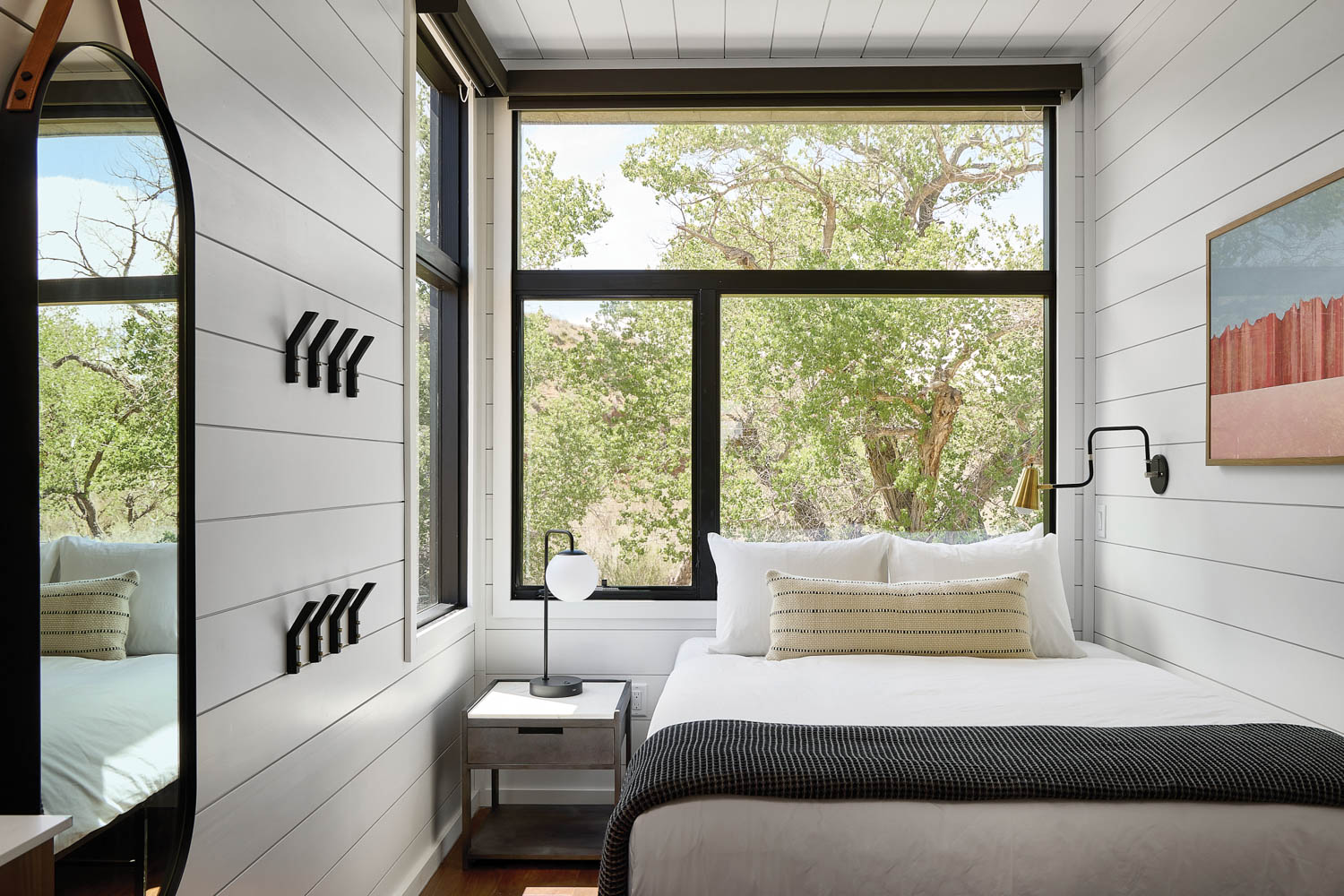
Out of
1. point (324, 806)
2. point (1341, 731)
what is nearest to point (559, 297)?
point (324, 806)

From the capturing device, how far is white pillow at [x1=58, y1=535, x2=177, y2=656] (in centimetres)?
112

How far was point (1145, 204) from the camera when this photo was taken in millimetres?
2953

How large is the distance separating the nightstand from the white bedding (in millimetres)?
1587

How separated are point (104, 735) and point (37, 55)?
2.72ft

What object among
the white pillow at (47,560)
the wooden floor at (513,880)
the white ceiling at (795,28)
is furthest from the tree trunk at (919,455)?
the white pillow at (47,560)

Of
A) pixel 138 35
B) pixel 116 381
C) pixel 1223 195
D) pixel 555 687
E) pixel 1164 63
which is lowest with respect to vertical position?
pixel 555 687

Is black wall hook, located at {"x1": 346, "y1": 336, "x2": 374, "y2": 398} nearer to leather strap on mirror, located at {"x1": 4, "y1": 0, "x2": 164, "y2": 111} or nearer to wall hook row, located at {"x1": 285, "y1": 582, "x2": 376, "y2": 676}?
wall hook row, located at {"x1": 285, "y1": 582, "x2": 376, "y2": 676}

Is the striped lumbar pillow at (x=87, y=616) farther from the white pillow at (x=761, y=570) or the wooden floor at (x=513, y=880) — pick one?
the white pillow at (x=761, y=570)

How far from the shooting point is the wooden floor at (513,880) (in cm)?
271

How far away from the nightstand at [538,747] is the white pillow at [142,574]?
5.35ft

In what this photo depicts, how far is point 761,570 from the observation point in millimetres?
3094

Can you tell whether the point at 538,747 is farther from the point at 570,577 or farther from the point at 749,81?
the point at 749,81

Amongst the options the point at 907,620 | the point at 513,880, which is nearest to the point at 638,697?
the point at 513,880

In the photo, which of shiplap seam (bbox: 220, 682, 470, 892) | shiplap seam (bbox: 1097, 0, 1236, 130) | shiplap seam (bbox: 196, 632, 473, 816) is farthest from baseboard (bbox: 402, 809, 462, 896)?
shiplap seam (bbox: 1097, 0, 1236, 130)
